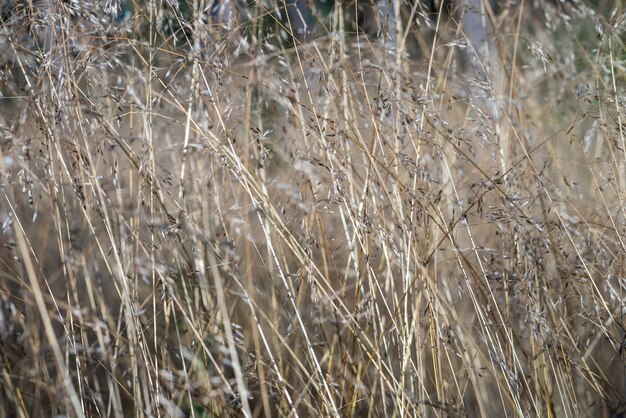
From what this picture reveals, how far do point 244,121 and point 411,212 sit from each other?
1.42ft

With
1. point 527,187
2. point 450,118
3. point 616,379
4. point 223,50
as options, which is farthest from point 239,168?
point 450,118

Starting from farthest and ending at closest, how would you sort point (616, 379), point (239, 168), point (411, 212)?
point (616, 379)
point (411, 212)
point (239, 168)

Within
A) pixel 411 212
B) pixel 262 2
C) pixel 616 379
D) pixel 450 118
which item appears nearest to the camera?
pixel 411 212

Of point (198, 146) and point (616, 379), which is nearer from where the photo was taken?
point (198, 146)

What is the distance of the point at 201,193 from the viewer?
1544 millimetres

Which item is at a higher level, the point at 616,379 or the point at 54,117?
the point at 54,117

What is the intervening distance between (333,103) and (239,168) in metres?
0.28

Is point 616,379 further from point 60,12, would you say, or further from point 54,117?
point 60,12

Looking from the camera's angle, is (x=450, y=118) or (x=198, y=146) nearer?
(x=198, y=146)

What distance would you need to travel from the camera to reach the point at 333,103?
59.8 inches

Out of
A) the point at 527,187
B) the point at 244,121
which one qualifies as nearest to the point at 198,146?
the point at 244,121

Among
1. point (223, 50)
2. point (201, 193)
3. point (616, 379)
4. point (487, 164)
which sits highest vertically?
point (223, 50)

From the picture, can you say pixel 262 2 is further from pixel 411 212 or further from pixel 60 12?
pixel 411 212

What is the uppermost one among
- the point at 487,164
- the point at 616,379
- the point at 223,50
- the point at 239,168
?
the point at 223,50
